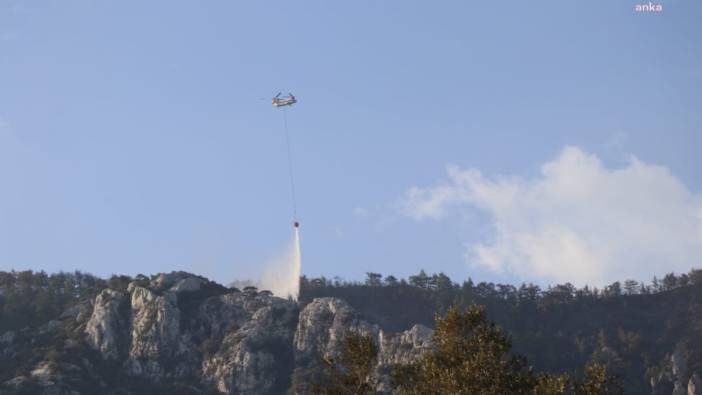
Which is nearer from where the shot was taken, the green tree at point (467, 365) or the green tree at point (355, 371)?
the green tree at point (467, 365)

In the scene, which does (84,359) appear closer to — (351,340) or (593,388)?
(351,340)

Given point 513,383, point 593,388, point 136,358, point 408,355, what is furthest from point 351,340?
point 136,358

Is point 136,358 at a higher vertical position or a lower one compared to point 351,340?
higher

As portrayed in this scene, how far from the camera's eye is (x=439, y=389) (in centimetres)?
7675

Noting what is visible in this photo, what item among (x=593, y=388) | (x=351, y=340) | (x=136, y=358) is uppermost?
(x=136, y=358)

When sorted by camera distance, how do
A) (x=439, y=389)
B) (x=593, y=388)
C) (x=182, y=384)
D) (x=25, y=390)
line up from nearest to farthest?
1. (x=593, y=388)
2. (x=439, y=389)
3. (x=25, y=390)
4. (x=182, y=384)

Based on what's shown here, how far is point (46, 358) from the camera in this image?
193 meters

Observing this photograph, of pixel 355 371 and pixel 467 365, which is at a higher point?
pixel 355 371

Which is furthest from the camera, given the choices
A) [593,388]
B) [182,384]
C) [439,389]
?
[182,384]

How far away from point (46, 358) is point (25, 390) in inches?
567

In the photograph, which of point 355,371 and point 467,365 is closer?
point 467,365

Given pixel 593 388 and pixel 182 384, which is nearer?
pixel 593 388

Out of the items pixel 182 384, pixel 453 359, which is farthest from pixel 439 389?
pixel 182 384

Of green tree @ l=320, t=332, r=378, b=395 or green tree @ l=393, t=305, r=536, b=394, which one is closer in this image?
green tree @ l=393, t=305, r=536, b=394
